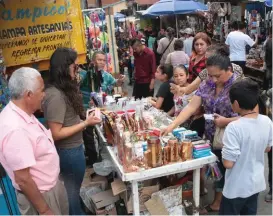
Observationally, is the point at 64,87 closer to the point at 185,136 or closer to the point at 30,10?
the point at 185,136

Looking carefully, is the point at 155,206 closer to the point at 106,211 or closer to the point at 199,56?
the point at 106,211

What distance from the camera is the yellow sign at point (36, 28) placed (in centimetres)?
303

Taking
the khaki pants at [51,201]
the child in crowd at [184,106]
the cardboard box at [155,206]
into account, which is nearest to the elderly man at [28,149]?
the khaki pants at [51,201]

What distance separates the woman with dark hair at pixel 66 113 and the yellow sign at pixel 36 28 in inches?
39.0

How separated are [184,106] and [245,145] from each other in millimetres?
1344

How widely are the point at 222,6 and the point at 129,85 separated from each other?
3.78 m

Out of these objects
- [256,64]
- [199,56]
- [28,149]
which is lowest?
[256,64]

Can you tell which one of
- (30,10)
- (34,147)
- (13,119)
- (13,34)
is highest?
(30,10)

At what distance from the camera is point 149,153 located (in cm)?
224

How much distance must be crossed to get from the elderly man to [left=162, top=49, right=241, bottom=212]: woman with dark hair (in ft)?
3.43

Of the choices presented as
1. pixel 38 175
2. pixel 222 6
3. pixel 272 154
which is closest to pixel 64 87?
pixel 38 175

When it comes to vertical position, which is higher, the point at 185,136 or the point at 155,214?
the point at 185,136

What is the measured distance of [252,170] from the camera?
7.04ft

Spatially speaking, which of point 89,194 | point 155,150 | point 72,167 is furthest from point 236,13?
point 72,167
